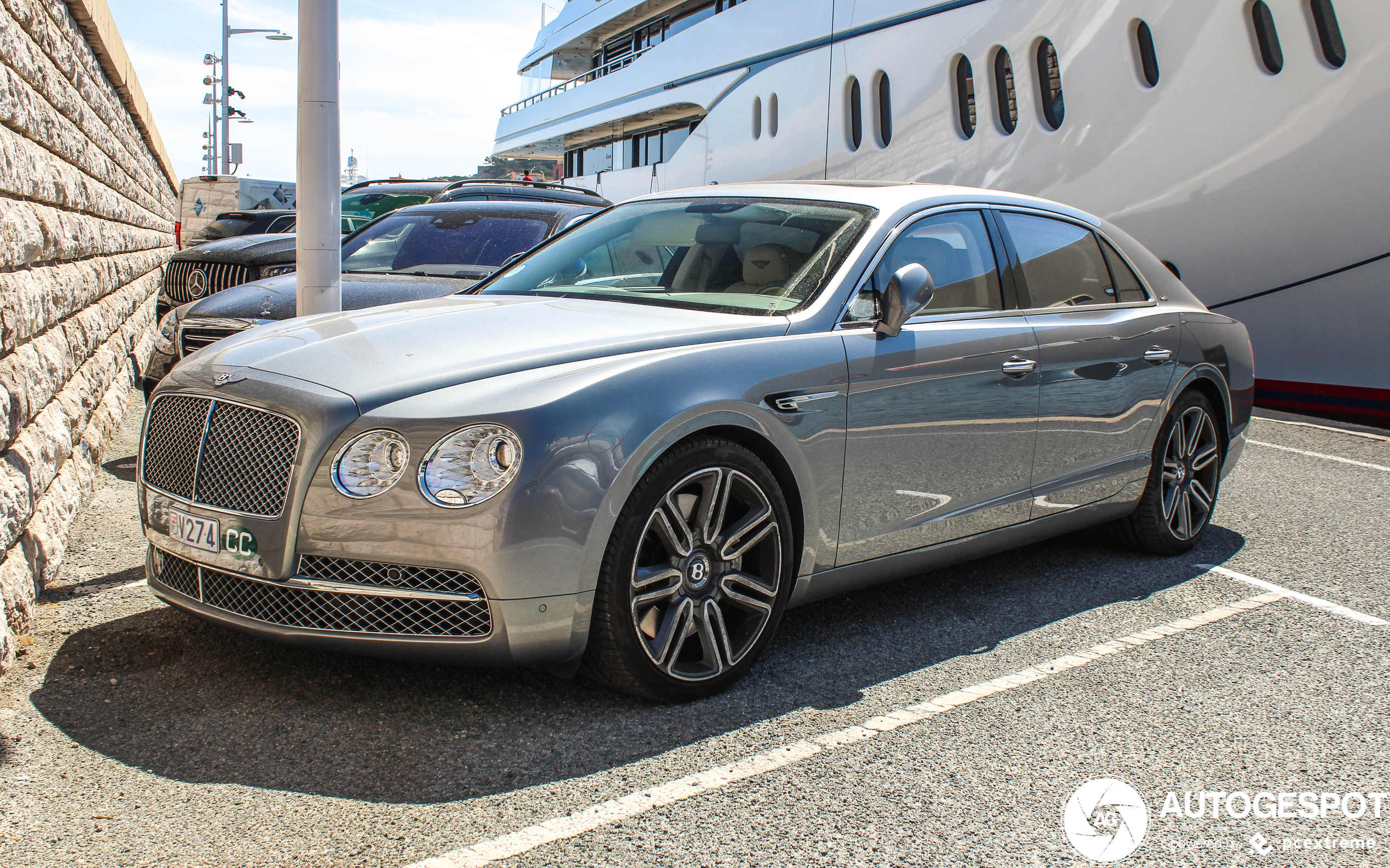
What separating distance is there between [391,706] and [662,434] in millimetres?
1088

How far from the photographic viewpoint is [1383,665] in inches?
160

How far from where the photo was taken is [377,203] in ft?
39.1

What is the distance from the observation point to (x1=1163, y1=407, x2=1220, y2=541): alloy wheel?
5371mm

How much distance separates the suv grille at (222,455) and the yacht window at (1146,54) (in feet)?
39.6

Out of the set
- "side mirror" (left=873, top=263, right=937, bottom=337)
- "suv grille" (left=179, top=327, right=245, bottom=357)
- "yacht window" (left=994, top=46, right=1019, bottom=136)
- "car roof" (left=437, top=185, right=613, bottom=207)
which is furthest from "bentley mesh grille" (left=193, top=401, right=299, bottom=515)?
"yacht window" (left=994, top=46, right=1019, bottom=136)

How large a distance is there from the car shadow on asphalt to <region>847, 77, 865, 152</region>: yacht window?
1481 cm

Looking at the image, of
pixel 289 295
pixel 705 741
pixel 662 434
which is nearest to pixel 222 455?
pixel 662 434

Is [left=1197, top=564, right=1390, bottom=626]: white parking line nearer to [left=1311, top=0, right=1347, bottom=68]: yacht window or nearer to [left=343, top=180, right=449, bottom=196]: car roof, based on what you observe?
[left=1311, top=0, right=1347, bottom=68]: yacht window

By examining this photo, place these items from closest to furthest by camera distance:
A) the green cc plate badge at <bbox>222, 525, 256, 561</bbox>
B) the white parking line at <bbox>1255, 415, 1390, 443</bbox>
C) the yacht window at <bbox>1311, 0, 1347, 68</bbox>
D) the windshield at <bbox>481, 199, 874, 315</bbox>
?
the green cc plate badge at <bbox>222, 525, 256, 561</bbox> < the windshield at <bbox>481, 199, 874, 315</bbox> < the white parking line at <bbox>1255, 415, 1390, 443</bbox> < the yacht window at <bbox>1311, 0, 1347, 68</bbox>

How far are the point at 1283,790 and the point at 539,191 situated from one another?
8635 millimetres

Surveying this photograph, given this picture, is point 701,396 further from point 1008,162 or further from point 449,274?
point 1008,162

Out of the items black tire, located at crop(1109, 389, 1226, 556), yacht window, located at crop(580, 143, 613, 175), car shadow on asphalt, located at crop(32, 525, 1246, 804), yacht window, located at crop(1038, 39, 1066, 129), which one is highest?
yacht window, located at crop(580, 143, 613, 175)

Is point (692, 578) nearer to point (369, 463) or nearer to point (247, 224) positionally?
point (369, 463)

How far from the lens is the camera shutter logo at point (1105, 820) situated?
8.93 ft
